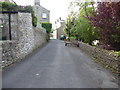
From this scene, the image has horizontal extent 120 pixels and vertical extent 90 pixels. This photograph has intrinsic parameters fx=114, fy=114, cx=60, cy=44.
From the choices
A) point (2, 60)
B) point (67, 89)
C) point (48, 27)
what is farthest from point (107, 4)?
point (48, 27)

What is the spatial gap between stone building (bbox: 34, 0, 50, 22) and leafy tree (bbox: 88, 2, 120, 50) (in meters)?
34.3

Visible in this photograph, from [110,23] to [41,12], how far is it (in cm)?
3572

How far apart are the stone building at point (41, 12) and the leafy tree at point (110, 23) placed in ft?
113

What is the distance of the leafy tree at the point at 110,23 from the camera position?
5703 mm

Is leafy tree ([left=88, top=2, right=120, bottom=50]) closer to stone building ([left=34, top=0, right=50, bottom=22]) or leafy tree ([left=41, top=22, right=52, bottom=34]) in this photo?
leafy tree ([left=41, top=22, right=52, bottom=34])

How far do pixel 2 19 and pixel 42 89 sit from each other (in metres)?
6.97

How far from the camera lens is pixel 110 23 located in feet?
19.4

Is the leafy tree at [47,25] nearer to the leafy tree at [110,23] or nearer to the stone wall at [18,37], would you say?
the stone wall at [18,37]

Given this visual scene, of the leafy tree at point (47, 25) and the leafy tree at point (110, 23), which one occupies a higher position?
the leafy tree at point (47, 25)

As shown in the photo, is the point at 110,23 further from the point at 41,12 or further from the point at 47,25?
the point at 41,12

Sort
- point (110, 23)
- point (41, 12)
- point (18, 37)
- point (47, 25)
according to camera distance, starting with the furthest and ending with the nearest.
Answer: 1. point (41, 12)
2. point (47, 25)
3. point (18, 37)
4. point (110, 23)

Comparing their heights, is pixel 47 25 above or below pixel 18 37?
above

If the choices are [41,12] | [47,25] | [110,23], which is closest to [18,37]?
[110,23]

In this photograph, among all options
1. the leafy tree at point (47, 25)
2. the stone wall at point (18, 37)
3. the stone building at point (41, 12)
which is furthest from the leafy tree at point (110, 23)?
the stone building at point (41, 12)
